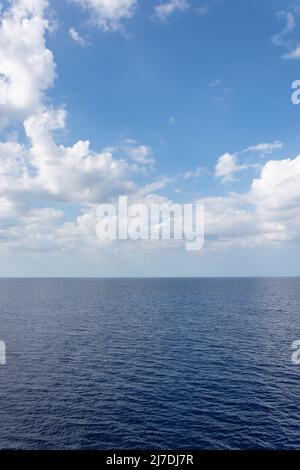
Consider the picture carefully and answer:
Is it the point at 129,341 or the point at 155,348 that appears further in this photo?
the point at 129,341

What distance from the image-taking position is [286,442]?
44.4 metres

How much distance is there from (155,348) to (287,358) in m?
34.8

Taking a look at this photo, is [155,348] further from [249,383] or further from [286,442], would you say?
[286,442]

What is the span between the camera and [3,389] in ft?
203

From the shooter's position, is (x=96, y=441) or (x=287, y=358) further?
(x=287, y=358)

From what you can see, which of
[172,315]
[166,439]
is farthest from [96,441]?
[172,315]

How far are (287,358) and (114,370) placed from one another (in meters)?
44.2

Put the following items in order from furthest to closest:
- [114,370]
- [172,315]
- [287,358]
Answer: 1. [172,315]
2. [287,358]
3. [114,370]

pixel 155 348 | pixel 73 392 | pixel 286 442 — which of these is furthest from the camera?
pixel 155 348
